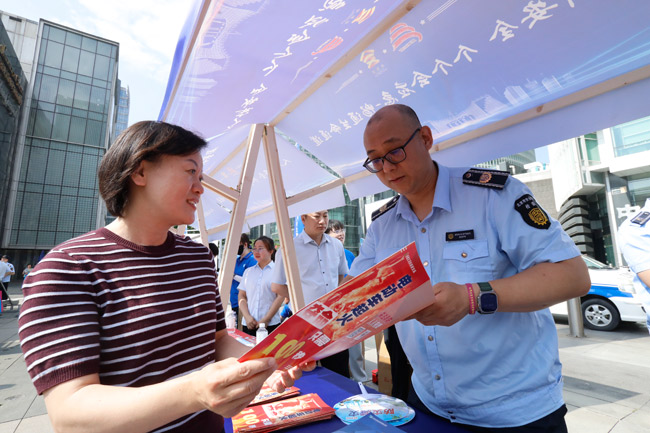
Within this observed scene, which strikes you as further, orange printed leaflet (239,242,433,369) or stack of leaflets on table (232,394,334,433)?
stack of leaflets on table (232,394,334,433)

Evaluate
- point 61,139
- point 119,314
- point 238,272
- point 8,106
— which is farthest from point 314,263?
point 61,139

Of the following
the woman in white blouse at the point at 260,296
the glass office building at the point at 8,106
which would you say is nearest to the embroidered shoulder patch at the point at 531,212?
the woman in white blouse at the point at 260,296

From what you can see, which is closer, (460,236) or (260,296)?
(460,236)

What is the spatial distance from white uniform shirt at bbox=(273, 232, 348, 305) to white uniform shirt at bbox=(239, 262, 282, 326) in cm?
58

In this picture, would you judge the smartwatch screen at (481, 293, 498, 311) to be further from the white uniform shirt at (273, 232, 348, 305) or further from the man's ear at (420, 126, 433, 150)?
the white uniform shirt at (273, 232, 348, 305)

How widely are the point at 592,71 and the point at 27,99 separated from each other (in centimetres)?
3447

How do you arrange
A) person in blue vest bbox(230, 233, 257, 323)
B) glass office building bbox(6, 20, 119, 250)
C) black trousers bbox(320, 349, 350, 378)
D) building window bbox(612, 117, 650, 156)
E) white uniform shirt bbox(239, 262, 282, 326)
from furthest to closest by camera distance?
glass office building bbox(6, 20, 119, 250)
building window bbox(612, 117, 650, 156)
person in blue vest bbox(230, 233, 257, 323)
white uniform shirt bbox(239, 262, 282, 326)
black trousers bbox(320, 349, 350, 378)

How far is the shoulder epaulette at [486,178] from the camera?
1.28m

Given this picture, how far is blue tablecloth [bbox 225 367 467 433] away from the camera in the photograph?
48.8 inches

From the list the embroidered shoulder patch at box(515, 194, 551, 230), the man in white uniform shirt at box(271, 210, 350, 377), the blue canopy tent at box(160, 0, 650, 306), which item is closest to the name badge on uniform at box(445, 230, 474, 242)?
the embroidered shoulder patch at box(515, 194, 551, 230)

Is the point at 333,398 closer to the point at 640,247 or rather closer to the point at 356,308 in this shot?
the point at 356,308

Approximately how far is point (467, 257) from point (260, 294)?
3.21m

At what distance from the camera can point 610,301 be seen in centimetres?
634

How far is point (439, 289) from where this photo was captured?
994mm
